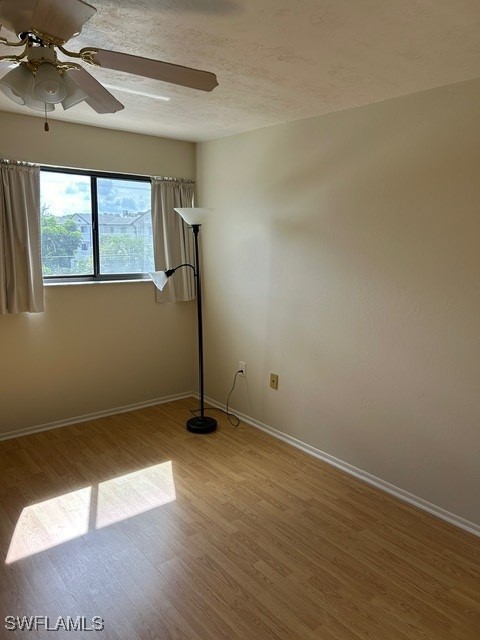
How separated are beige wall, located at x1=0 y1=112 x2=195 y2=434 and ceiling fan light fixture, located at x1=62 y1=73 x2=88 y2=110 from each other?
183cm

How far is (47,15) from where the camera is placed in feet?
4.24

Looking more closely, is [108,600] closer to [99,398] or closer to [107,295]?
[99,398]

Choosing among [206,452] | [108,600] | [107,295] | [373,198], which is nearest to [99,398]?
[107,295]

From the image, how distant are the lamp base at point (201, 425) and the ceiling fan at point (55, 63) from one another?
8.40ft

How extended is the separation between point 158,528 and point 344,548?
3.23 feet

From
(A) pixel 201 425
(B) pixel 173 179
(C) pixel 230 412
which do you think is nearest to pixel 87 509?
(A) pixel 201 425

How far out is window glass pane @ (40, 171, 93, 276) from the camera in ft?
11.5

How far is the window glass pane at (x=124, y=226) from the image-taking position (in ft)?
12.5

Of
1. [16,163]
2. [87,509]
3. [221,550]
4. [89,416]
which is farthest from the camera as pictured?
[89,416]

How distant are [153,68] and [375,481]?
8.55 feet

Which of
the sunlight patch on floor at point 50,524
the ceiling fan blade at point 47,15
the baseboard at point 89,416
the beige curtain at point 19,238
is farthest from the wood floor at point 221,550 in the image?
the ceiling fan blade at point 47,15

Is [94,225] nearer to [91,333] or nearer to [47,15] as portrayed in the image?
[91,333]

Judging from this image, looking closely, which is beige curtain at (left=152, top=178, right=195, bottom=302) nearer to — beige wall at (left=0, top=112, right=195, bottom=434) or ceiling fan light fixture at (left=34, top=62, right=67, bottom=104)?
beige wall at (left=0, top=112, right=195, bottom=434)

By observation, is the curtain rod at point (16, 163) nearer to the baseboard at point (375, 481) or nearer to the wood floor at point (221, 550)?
the wood floor at point (221, 550)
